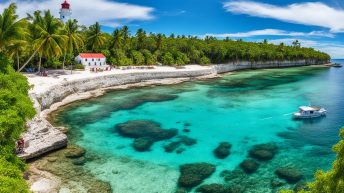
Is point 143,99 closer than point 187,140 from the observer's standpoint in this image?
No

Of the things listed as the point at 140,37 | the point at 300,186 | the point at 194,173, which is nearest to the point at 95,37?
the point at 140,37

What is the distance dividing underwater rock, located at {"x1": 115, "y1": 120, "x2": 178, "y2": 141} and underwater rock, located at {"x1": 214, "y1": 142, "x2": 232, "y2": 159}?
551cm

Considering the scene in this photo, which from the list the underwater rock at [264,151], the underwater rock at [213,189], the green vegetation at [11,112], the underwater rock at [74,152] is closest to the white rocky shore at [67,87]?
the underwater rock at [74,152]

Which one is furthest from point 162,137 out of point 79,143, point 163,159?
point 79,143

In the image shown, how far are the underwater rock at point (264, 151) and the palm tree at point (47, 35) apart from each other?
33.3 metres

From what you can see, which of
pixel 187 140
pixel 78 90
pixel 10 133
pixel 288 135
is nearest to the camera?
pixel 10 133

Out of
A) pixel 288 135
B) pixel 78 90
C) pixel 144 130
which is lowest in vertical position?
pixel 288 135

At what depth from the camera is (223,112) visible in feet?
142

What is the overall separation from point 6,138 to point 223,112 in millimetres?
30548

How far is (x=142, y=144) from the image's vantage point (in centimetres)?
2930

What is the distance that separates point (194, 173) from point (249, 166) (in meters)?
4.64

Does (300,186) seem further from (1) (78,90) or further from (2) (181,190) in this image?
(1) (78,90)

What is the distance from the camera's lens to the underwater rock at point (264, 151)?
26734 mm

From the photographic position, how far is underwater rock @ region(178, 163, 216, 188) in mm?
21780
